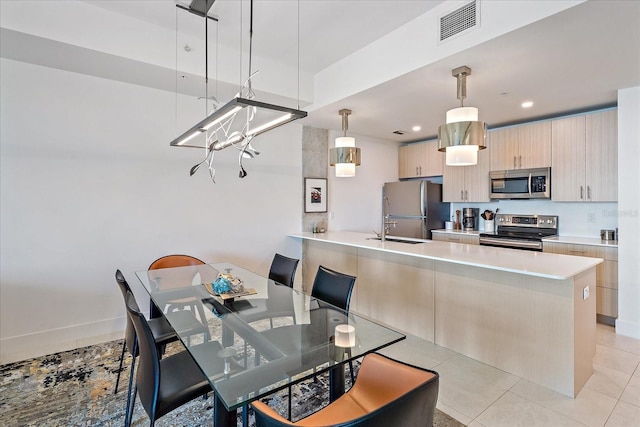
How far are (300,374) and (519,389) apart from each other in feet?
6.29

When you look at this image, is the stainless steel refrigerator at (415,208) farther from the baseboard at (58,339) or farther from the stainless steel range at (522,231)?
the baseboard at (58,339)

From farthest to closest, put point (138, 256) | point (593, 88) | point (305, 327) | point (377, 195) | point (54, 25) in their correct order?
point (377, 195) < point (138, 256) < point (593, 88) < point (54, 25) < point (305, 327)

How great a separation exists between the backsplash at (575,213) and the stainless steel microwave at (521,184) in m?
0.37

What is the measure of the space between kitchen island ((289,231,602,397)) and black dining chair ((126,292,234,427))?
195 cm

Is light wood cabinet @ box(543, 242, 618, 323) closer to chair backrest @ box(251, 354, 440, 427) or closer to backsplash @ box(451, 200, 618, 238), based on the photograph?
backsplash @ box(451, 200, 618, 238)

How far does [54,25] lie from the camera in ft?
8.33

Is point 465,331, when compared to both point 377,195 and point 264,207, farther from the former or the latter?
point 377,195

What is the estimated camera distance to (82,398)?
7.30 feet

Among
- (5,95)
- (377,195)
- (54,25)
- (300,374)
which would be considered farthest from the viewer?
(377,195)

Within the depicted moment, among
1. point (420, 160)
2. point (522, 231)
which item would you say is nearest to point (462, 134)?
point (522, 231)

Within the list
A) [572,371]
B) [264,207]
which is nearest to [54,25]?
[264,207]

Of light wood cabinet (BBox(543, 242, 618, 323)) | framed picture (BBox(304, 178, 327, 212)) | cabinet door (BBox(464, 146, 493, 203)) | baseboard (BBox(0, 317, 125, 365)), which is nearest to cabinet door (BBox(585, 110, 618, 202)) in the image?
light wood cabinet (BBox(543, 242, 618, 323))

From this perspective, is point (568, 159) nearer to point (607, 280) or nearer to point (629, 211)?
point (629, 211)

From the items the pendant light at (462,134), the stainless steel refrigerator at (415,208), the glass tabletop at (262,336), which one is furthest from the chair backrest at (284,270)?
the stainless steel refrigerator at (415,208)
